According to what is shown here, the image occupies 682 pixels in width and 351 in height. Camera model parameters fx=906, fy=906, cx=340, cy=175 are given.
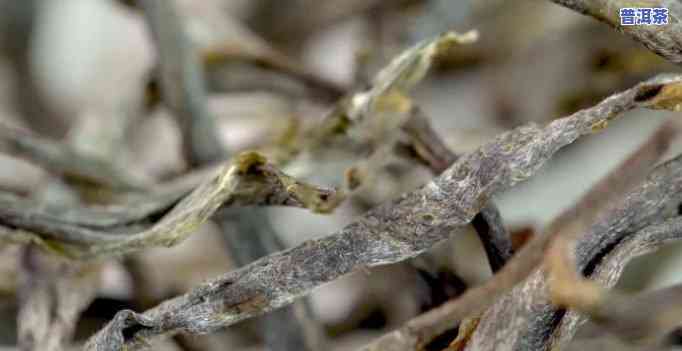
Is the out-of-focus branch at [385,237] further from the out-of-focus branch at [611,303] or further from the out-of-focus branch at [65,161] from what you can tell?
the out-of-focus branch at [65,161]

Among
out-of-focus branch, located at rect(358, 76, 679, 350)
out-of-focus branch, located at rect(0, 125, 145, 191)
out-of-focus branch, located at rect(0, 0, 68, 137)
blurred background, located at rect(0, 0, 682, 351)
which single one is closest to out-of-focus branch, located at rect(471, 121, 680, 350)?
out-of-focus branch, located at rect(358, 76, 679, 350)

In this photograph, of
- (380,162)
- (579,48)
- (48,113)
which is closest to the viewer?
(380,162)

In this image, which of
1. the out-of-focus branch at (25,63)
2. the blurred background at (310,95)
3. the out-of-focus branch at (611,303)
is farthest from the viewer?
the out-of-focus branch at (25,63)

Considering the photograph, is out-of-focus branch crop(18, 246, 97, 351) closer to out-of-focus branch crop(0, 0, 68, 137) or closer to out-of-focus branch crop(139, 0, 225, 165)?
out-of-focus branch crop(139, 0, 225, 165)

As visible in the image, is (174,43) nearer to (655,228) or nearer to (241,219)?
(241,219)

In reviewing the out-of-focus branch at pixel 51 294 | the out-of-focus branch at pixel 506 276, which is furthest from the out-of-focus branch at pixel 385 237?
the out-of-focus branch at pixel 51 294

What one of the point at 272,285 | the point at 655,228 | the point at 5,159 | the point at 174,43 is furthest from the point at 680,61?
the point at 5,159

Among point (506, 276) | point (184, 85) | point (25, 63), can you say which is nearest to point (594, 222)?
point (506, 276)
